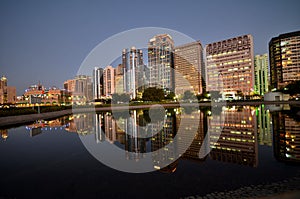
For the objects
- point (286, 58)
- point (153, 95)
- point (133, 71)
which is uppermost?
point (133, 71)

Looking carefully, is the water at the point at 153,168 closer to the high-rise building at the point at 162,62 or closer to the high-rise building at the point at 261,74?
the high-rise building at the point at 162,62

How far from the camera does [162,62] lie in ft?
470

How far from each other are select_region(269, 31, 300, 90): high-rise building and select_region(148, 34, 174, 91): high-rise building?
64.7 meters

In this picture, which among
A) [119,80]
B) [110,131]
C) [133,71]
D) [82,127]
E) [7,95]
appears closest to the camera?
[110,131]

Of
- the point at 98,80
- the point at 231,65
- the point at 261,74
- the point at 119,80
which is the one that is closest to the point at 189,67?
the point at 231,65

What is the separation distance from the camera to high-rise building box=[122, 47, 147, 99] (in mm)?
151387

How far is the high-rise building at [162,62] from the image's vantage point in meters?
137

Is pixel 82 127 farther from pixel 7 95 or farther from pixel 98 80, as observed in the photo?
pixel 98 80

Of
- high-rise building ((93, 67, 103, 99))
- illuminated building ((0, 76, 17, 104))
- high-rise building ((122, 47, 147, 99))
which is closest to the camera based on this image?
illuminated building ((0, 76, 17, 104))

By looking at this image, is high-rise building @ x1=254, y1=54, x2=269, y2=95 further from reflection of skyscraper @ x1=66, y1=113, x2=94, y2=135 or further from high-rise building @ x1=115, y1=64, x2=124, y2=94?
reflection of skyscraper @ x1=66, y1=113, x2=94, y2=135

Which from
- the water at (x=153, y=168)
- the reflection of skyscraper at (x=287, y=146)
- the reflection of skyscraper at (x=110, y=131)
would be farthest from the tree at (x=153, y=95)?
the water at (x=153, y=168)

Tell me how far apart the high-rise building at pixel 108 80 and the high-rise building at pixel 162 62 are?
42085 millimetres

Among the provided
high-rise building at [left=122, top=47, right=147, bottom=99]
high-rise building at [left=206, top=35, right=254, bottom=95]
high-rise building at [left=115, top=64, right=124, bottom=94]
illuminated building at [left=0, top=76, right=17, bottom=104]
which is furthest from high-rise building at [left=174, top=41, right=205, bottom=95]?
illuminated building at [left=0, top=76, right=17, bottom=104]

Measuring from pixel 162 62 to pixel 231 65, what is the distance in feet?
168
